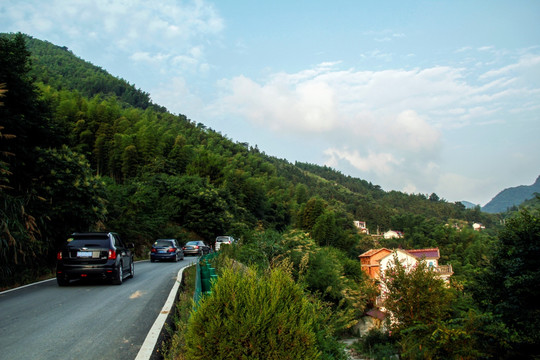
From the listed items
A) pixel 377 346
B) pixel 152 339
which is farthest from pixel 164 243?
pixel 152 339

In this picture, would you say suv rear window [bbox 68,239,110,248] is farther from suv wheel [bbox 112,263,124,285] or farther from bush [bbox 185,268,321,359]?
bush [bbox 185,268,321,359]

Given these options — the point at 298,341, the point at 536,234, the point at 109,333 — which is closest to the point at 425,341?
the point at 536,234

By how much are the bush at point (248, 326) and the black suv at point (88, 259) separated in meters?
9.67

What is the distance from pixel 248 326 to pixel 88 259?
10150 millimetres

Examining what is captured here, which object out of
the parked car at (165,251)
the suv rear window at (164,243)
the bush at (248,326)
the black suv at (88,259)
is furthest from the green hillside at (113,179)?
the bush at (248,326)

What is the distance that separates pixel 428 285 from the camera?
15328mm

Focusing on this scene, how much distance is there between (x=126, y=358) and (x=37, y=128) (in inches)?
645

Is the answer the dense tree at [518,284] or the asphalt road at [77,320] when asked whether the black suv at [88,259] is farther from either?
the dense tree at [518,284]

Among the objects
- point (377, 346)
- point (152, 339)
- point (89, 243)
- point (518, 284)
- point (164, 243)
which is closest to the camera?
point (152, 339)

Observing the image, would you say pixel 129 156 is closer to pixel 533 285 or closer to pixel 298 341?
pixel 533 285

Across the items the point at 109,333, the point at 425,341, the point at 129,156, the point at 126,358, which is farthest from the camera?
the point at 129,156

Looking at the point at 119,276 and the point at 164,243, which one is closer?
the point at 119,276

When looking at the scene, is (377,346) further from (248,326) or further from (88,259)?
(248,326)

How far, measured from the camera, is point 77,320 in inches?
287
